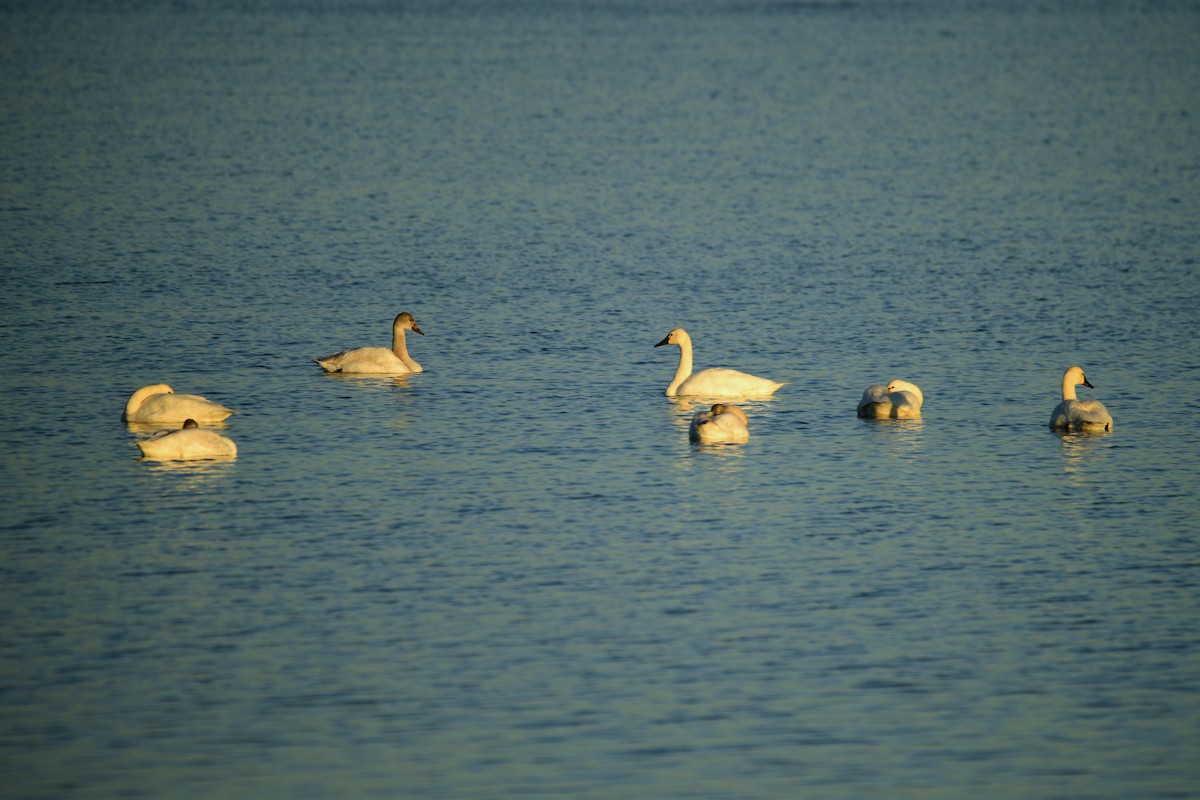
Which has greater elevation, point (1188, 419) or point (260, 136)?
point (260, 136)

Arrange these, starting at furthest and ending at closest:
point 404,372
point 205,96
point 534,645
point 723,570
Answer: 1. point 205,96
2. point 404,372
3. point 723,570
4. point 534,645

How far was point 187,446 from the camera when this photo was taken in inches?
780

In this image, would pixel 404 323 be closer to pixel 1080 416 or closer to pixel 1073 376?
pixel 1073 376

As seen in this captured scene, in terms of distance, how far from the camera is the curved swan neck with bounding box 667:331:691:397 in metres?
24.0

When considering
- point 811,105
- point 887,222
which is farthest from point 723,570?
point 811,105

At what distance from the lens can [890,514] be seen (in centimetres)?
1781

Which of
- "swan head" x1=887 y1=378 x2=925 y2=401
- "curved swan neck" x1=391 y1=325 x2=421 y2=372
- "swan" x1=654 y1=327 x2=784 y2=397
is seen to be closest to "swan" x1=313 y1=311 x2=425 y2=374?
"curved swan neck" x1=391 y1=325 x2=421 y2=372

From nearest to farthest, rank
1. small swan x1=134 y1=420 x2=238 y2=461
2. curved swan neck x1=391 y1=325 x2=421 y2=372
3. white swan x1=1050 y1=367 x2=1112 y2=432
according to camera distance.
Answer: small swan x1=134 y1=420 x2=238 y2=461
white swan x1=1050 y1=367 x2=1112 y2=432
curved swan neck x1=391 y1=325 x2=421 y2=372

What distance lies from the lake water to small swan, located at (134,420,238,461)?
20 cm

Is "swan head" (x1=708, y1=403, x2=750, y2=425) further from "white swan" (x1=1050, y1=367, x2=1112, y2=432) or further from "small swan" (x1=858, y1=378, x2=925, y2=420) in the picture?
"white swan" (x1=1050, y1=367, x2=1112, y2=432)

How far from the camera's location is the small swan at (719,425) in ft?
68.1

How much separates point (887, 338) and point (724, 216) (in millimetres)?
14043

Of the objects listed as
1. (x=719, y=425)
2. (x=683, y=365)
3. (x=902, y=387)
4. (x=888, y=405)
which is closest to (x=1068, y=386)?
(x=902, y=387)

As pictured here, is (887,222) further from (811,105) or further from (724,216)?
(811,105)
